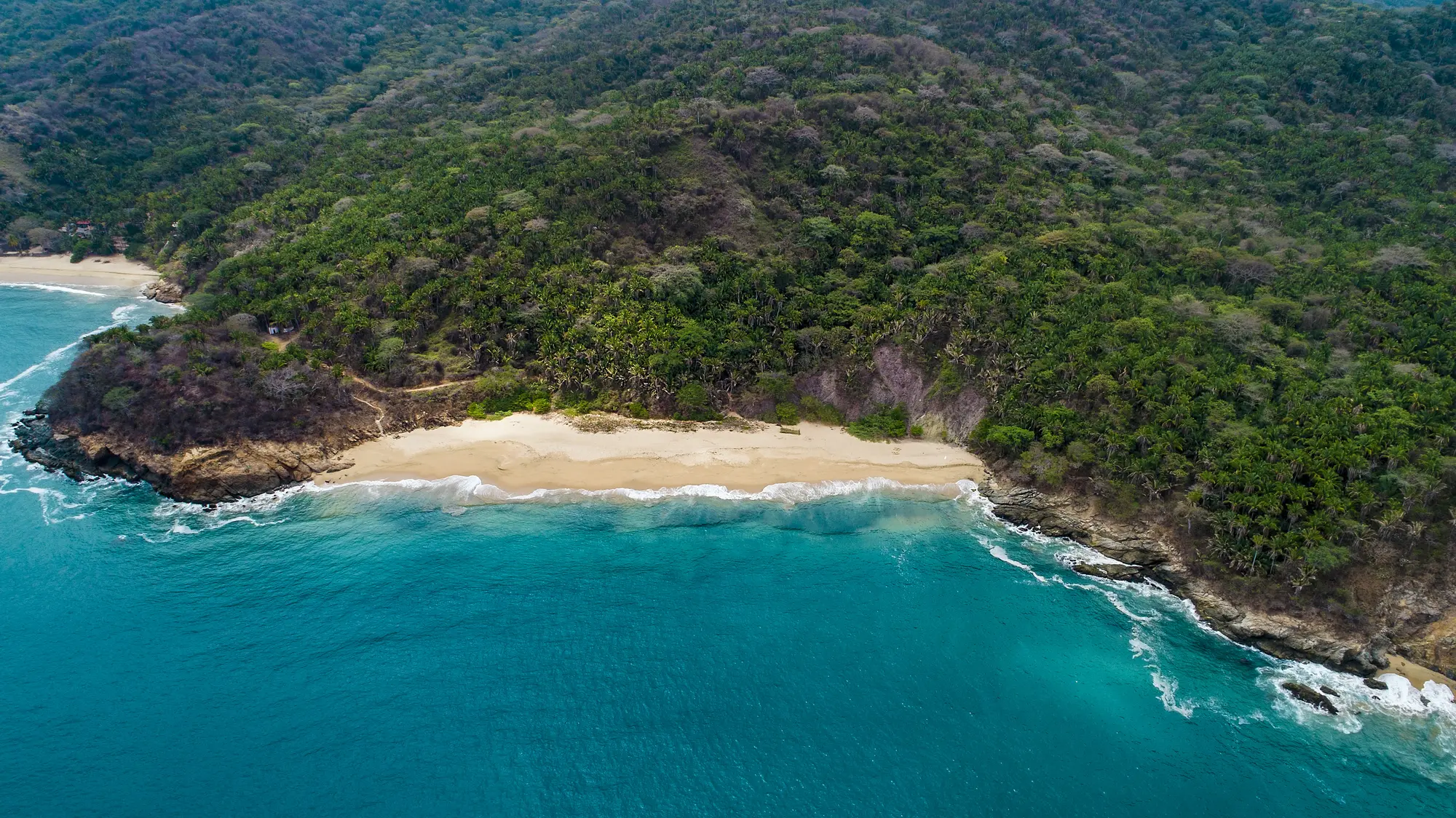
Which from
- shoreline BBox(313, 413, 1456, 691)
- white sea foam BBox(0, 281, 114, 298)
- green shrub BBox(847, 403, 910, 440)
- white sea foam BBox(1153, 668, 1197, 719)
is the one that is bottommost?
white sea foam BBox(1153, 668, 1197, 719)

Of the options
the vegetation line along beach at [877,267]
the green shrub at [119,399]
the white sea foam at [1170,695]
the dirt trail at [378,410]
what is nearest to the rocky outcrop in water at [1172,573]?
the vegetation line along beach at [877,267]

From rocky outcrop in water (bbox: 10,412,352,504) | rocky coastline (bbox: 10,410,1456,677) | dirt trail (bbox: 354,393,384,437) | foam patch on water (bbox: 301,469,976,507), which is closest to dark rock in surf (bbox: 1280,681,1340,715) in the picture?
rocky coastline (bbox: 10,410,1456,677)

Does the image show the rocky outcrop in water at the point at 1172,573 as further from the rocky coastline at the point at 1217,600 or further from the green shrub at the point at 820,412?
the green shrub at the point at 820,412

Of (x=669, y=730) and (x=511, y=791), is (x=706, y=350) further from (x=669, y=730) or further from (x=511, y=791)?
(x=511, y=791)

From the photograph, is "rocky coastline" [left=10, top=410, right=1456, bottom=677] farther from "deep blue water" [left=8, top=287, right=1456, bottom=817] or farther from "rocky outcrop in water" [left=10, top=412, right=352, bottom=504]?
"deep blue water" [left=8, top=287, right=1456, bottom=817]

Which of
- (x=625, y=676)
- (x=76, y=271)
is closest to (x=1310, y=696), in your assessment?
(x=625, y=676)

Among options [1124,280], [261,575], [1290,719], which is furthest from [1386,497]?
[261,575]

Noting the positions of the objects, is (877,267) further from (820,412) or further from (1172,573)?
(1172,573)
